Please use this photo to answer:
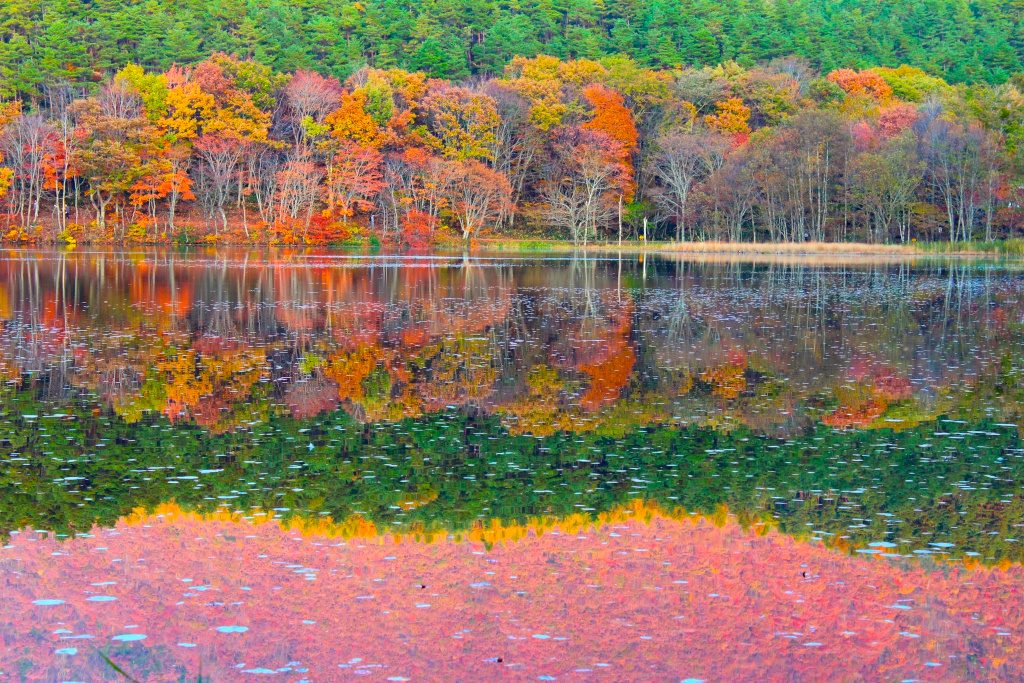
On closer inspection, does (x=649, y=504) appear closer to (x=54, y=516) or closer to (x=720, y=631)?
(x=720, y=631)

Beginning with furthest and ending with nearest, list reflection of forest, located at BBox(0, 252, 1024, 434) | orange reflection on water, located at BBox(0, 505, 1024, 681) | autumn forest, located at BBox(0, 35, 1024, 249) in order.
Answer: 1. autumn forest, located at BBox(0, 35, 1024, 249)
2. reflection of forest, located at BBox(0, 252, 1024, 434)
3. orange reflection on water, located at BBox(0, 505, 1024, 681)

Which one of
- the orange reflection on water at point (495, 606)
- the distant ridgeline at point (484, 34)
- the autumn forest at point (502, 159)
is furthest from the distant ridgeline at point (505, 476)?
the distant ridgeline at point (484, 34)

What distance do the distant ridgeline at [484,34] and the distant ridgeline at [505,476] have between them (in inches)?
3288

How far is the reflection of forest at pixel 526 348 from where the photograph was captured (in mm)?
16375

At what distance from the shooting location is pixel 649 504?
447 inches

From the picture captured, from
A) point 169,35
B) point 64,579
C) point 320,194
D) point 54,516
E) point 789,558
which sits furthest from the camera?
point 169,35

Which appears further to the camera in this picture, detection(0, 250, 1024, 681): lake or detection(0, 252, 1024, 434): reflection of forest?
detection(0, 252, 1024, 434): reflection of forest

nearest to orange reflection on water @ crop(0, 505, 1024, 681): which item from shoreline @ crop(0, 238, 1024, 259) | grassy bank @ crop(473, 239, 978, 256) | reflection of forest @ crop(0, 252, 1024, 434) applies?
reflection of forest @ crop(0, 252, 1024, 434)

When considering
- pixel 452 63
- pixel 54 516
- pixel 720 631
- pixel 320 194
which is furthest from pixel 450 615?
pixel 452 63

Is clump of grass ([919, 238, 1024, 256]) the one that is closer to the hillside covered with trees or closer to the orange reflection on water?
the hillside covered with trees

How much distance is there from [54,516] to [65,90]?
85021 millimetres

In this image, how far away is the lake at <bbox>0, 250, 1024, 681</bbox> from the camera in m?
7.95

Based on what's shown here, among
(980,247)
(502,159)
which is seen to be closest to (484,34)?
(502,159)

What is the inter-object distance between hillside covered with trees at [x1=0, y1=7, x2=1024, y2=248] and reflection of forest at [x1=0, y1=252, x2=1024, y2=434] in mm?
31113
